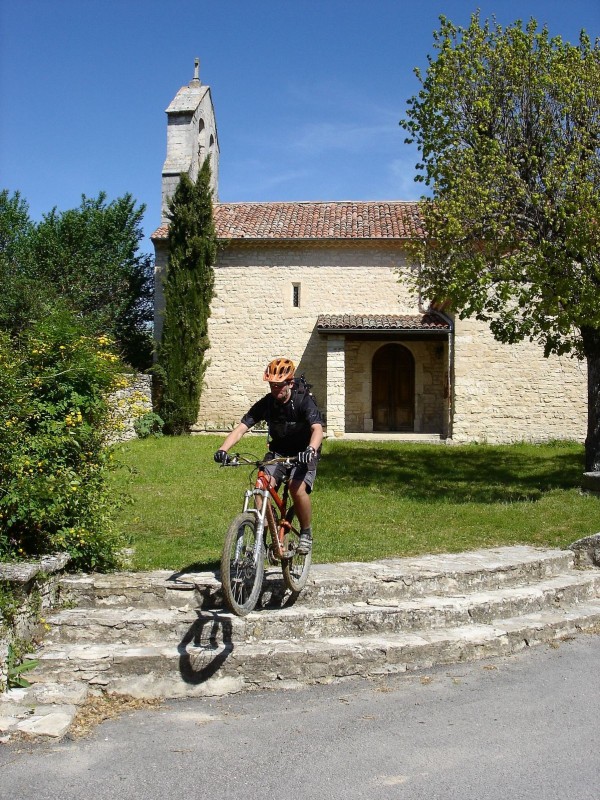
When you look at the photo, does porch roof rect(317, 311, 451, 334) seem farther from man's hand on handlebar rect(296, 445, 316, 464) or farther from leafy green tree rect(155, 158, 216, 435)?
man's hand on handlebar rect(296, 445, 316, 464)

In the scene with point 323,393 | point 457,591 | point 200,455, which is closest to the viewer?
point 457,591

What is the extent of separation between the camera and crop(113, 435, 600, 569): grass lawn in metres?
7.71

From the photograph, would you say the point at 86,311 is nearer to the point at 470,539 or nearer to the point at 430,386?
the point at 430,386

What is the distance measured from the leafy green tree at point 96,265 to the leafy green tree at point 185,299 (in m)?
4.14

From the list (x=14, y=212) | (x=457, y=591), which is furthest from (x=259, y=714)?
(x=14, y=212)

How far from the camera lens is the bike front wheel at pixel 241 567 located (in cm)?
495

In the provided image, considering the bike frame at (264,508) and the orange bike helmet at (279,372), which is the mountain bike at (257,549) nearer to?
the bike frame at (264,508)

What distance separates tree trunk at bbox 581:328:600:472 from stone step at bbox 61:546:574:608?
17.2ft

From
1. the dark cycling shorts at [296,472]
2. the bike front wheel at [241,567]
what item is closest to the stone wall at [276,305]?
the dark cycling shorts at [296,472]

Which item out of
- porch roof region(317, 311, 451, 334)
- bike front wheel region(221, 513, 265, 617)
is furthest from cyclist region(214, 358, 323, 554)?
porch roof region(317, 311, 451, 334)

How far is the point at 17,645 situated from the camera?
514 cm

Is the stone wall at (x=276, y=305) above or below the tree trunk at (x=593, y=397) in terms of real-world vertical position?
above

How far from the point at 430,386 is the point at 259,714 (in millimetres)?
18386

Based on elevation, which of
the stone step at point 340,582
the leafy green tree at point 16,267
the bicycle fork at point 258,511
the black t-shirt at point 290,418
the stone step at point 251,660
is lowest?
the stone step at point 251,660
